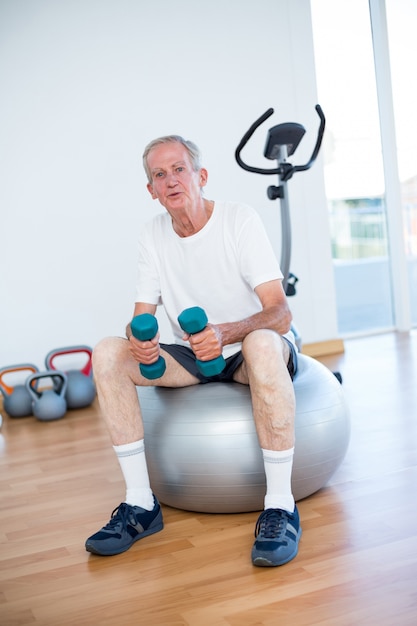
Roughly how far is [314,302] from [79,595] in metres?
3.14

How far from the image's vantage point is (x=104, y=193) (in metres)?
3.99

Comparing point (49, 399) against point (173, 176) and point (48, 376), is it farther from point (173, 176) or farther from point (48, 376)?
point (173, 176)

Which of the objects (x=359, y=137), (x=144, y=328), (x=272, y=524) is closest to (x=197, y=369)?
(x=144, y=328)

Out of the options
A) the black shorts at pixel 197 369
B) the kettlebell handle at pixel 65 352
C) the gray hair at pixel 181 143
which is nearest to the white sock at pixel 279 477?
the black shorts at pixel 197 369

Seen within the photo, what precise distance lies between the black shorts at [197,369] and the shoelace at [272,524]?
1.39 feet

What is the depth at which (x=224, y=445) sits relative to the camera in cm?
186

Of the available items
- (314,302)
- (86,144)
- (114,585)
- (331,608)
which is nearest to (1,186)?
(86,144)

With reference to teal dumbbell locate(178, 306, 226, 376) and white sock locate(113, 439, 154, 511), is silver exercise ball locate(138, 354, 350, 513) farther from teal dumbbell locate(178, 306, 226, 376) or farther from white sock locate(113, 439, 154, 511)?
teal dumbbell locate(178, 306, 226, 376)

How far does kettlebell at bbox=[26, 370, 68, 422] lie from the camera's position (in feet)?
11.5

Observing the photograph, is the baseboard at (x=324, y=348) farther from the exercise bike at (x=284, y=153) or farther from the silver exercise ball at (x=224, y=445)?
the silver exercise ball at (x=224, y=445)

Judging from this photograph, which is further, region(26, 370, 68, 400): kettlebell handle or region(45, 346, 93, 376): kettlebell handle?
region(45, 346, 93, 376): kettlebell handle

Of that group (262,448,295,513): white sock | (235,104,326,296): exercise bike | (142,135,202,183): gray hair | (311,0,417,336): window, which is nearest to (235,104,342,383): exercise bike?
(235,104,326,296): exercise bike

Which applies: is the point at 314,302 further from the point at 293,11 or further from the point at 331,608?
the point at 331,608

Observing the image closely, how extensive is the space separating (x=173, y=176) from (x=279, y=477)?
84cm
